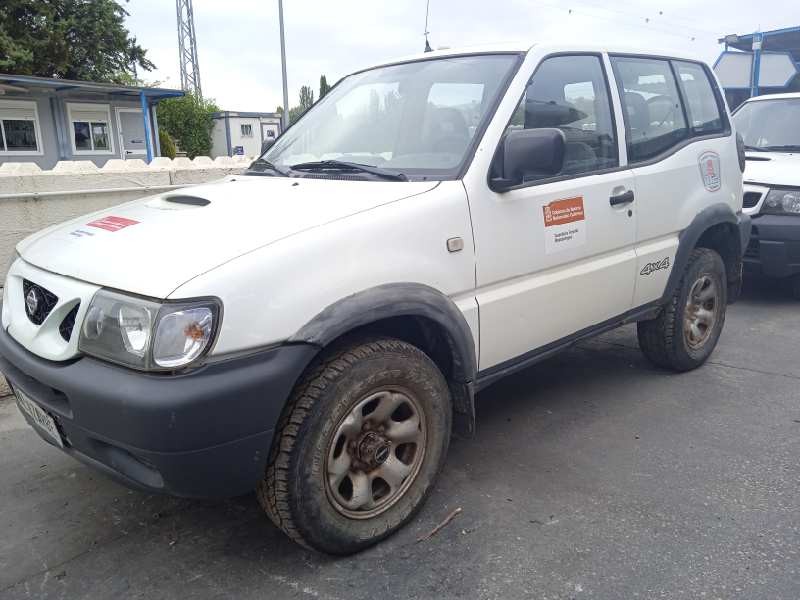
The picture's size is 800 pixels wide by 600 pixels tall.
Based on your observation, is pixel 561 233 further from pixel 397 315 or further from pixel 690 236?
pixel 690 236

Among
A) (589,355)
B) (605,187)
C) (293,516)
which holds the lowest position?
(589,355)

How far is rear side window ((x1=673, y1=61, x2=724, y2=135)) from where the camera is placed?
4156mm

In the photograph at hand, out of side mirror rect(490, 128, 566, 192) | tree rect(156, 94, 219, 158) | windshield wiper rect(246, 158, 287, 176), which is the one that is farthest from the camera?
tree rect(156, 94, 219, 158)

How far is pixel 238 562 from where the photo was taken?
8.34 ft

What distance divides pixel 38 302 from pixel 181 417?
0.93 m

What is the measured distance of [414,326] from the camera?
276 cm

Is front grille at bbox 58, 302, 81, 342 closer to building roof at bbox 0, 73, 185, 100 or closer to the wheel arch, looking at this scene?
the wheel arch

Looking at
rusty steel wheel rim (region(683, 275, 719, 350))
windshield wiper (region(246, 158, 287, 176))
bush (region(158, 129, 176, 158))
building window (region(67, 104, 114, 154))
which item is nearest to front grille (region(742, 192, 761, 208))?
rusty steel wheel rim (region(683, 275, 719, 350))

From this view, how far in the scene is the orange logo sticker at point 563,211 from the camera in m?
3.07

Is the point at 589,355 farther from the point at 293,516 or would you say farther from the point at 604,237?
the point at 293,516

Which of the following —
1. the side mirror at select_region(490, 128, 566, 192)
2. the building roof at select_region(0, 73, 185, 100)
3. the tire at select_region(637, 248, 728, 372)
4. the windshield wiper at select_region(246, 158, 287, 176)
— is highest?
the building roof at select_region(0, 73, 185, 100)

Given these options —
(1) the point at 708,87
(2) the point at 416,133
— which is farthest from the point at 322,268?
(1) the point at 708,87

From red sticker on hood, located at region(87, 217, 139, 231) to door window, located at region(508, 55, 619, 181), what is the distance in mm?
1669

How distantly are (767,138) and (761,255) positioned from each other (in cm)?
171
